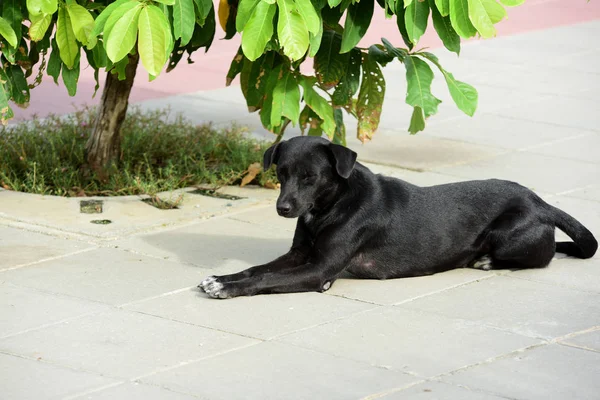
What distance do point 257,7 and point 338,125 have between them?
9.25ft

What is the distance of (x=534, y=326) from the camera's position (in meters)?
5.91

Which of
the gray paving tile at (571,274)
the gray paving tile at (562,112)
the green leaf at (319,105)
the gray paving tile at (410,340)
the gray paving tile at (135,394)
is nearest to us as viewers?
the gray paving tile at (135,394)

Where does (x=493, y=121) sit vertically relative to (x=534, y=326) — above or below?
above

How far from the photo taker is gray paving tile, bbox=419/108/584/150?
10.6 meters

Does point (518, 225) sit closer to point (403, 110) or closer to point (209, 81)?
point (403, 110)

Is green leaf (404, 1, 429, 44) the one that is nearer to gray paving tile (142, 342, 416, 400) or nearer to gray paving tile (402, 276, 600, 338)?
gray paving tile (402, 276, 600, 338)

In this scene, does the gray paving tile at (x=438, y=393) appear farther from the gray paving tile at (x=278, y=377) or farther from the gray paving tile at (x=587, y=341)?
the gray paving tile at (x=587, y=341)

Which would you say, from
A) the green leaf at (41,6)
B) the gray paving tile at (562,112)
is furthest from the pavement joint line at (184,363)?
the gray paving tile at (562,112)

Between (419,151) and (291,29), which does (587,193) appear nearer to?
(419,151)

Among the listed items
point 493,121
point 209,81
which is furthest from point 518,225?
point 209,81

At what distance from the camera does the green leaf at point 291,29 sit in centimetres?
563

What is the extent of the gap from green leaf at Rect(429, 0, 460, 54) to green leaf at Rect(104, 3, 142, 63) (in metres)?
2.07

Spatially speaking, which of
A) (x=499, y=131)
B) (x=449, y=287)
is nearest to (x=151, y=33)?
(x=449, y=287)

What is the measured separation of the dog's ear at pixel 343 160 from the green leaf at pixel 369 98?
167cm
